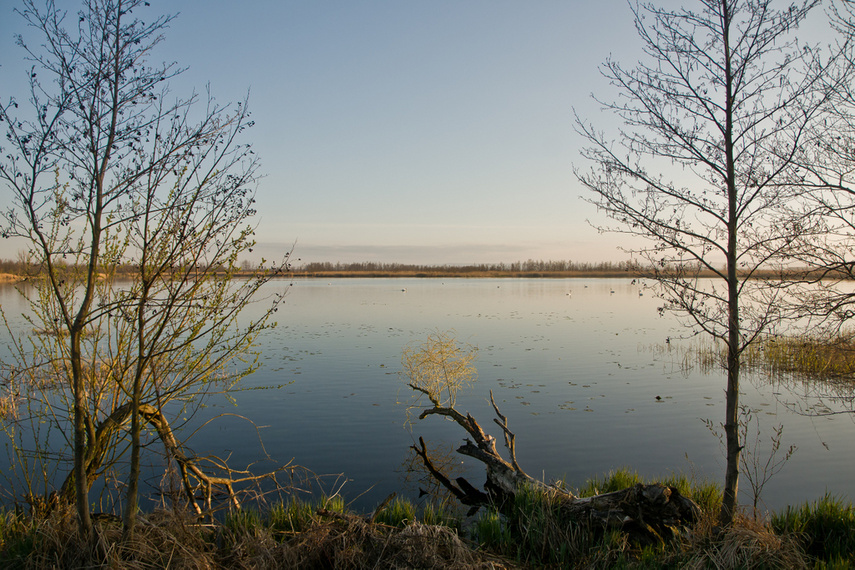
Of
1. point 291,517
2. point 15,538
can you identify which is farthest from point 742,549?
point 15,538

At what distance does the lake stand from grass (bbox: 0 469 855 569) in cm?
272

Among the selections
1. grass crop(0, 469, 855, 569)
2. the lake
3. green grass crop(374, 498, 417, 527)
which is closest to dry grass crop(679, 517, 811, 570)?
grass crop(0, 469, 855, 569)

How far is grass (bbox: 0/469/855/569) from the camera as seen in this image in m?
4.82

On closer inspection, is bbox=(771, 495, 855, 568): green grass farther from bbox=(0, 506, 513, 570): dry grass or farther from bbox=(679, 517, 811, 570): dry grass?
bbox=(0, 506, 513, 570): dry grass

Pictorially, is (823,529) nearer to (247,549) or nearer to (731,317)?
(731,317)

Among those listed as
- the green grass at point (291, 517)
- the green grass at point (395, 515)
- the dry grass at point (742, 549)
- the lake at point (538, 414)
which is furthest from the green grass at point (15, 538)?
the dry grass at point (742, 549)

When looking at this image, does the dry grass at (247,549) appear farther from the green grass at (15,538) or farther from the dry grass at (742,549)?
the dry grass at (742,549)

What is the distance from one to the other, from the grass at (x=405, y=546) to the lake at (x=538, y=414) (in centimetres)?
272

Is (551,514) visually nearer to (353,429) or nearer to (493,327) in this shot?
(353,429)

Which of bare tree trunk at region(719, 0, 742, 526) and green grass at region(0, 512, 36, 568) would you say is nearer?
green grass at region(0, 512, 36, 568)

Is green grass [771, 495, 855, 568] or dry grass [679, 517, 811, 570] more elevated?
dry grass [679, 517, 811, 570]

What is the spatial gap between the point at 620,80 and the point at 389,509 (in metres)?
6.15

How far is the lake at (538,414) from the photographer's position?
9.85 m

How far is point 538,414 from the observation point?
13234 mm
